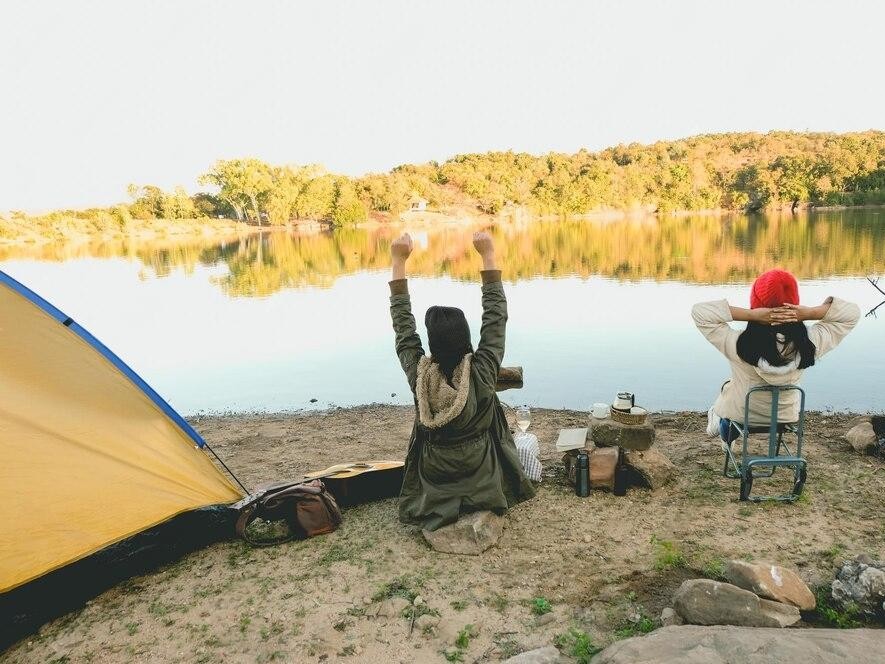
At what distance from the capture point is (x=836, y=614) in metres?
2.76

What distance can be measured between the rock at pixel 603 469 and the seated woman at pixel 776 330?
110 cm

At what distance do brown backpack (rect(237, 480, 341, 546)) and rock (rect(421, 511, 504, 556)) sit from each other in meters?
0.75

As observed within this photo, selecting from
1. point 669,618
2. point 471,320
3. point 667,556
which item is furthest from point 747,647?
point 471,320

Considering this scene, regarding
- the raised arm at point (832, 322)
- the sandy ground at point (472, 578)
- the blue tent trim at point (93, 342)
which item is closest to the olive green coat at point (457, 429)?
the sandy ground at point (472, 578)

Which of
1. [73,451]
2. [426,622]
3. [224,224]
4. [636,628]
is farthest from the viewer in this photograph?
[224,224]

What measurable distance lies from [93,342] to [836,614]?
4.63 meters

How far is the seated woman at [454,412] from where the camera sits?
3668 mm

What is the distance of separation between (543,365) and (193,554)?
7.45 meters

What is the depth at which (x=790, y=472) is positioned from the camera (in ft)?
15.4

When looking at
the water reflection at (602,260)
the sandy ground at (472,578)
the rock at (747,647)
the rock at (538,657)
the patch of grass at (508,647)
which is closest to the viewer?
the rock at (747,647)

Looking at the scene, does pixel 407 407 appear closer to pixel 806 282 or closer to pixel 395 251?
pixel 395 251

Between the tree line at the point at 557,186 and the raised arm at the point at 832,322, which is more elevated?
the tree line at the point at 557,186

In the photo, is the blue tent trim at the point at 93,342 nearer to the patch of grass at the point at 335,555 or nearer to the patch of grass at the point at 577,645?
the patch of grass at the point at 335,555

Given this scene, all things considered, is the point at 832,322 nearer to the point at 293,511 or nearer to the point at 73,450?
the point at 293,511
